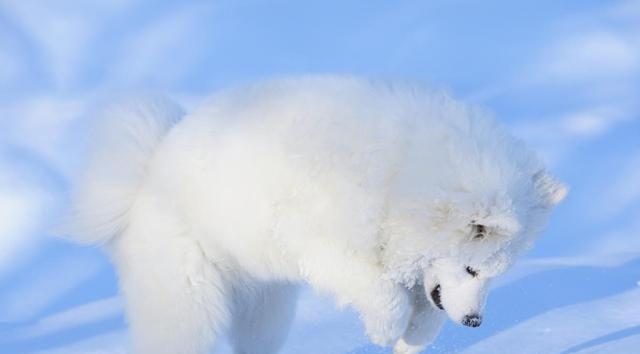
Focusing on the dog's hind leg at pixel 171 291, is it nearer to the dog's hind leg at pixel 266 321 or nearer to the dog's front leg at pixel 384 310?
the dog's hind leg at pixel 266 321

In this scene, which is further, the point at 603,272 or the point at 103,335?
the point at 603,272

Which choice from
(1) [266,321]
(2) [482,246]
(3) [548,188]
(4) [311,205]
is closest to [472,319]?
(2) [482,246]

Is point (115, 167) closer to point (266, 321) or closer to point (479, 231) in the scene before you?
point (266, 321)

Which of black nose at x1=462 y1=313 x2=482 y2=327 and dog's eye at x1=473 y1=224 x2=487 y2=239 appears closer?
dog's eye at x1=473 y1=224 x2=487 y2=239

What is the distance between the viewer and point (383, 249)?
3.81 metres

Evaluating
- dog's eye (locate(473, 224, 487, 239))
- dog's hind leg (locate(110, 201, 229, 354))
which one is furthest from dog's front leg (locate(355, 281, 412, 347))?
dog's hind leg (locate(110, 201, 229, 354))

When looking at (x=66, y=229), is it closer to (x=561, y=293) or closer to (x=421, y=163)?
(x=421, y=163)

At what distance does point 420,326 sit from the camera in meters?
4.23

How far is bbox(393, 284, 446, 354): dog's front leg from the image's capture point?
418 cm

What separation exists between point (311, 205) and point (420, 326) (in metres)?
0.90

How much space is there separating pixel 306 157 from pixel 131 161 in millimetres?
1168

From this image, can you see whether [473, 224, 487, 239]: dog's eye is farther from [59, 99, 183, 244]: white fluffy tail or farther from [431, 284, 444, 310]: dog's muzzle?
[59, 99, 183, 244]: white fluffy tail

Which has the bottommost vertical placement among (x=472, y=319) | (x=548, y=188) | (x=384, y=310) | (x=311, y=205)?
(x=472, y=319)

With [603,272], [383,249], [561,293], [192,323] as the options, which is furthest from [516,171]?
[603,272]
